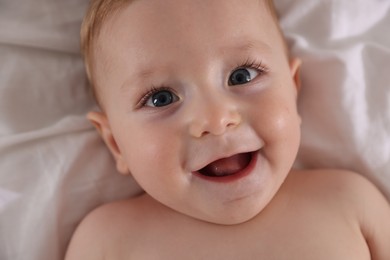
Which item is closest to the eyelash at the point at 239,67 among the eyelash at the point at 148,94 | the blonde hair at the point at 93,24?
the eyelash at the point at 148,94

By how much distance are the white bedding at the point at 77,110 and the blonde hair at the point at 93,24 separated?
10cm

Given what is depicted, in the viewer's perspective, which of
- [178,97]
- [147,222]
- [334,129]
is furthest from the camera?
[334,129]

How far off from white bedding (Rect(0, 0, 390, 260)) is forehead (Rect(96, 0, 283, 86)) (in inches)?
10.4

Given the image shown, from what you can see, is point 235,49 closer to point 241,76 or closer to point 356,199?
point 241,76

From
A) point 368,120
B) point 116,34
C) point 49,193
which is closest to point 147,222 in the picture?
point 49,193

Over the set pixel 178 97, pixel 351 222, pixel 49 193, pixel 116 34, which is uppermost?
pixel 116 34

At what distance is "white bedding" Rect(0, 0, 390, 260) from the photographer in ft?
4.27

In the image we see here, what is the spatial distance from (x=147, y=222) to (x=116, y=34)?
40 centimetres

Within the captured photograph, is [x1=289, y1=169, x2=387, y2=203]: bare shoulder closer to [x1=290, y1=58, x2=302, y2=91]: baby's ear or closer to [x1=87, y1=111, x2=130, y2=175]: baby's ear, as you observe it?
[x1=290, y1=58, x2=302, y2=91]: baby's ear

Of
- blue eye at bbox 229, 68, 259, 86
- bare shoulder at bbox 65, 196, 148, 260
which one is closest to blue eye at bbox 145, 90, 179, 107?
Result: blue eye at bbox 229, 68, 259, 86

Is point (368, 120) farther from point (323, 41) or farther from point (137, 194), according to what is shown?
point (137, 194)

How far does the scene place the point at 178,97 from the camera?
114 centimetres

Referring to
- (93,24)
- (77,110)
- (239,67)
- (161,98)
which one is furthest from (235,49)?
(77,110)

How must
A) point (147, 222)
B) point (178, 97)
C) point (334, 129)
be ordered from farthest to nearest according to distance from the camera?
point (334, 129) < point (147, 222) < point (178, 97)
